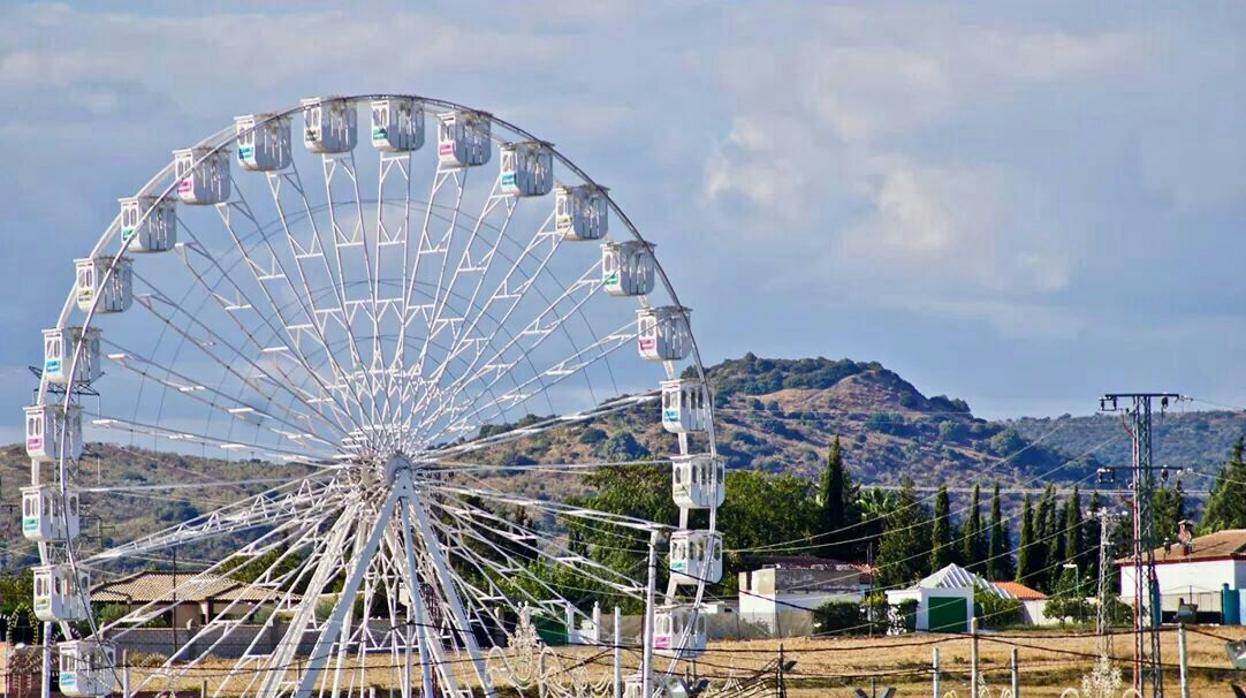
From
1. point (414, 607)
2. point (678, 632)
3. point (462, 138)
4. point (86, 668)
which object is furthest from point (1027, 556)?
point (86, 668)

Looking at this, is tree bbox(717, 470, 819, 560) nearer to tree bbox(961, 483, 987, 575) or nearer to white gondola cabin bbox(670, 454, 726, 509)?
tree bbox(961, 483, 987, 575)

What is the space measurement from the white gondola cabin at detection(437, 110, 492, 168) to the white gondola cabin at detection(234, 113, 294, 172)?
3645 mm

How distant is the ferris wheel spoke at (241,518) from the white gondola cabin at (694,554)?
8.92 meters

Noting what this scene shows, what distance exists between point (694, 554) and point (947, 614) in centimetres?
6163

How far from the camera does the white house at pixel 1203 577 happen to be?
377 feet

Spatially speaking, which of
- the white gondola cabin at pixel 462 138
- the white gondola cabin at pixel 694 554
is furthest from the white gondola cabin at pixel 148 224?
the white gondola cabin at pixel 694 554

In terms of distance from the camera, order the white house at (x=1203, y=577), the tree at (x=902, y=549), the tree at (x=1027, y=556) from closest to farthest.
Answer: the white house at (x=1203, y=577) → the tree at (x=902, y=549) → the tree at (x=1027, y=556)

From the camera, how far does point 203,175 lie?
55469mm

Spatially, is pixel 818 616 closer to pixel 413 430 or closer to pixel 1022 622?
pixel 1022 622

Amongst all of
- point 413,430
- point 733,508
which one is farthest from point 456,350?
point 733,508

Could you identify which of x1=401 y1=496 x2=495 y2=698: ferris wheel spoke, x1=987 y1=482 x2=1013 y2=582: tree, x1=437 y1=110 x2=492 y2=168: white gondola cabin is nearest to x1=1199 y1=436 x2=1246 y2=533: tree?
x1=987 y1=482 x2=1013 y2=582: tree

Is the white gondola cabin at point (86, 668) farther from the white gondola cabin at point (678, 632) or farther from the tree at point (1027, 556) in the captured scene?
the tree at point (1027, 556)

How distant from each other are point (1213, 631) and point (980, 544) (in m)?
56.1

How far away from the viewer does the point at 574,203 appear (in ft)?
Result: 194
